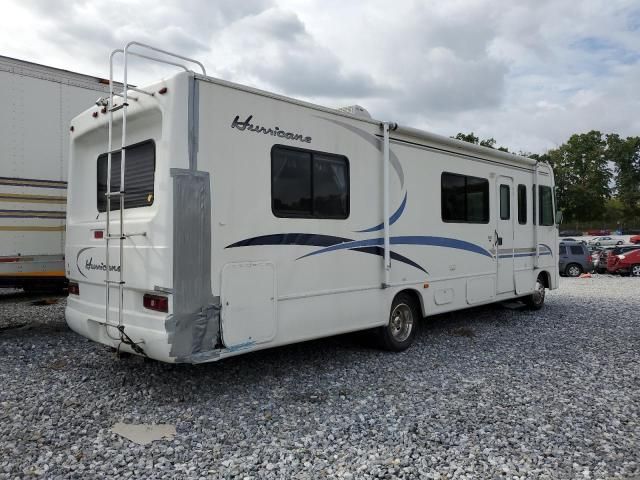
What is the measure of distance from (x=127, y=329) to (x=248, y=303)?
3.53 ft

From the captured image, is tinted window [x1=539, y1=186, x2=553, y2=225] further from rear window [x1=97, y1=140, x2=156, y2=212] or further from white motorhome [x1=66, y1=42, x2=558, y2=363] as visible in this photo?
rear window [x1=97, y1=140, x2=156, y2=212]

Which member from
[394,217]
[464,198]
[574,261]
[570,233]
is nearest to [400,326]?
[394,217]

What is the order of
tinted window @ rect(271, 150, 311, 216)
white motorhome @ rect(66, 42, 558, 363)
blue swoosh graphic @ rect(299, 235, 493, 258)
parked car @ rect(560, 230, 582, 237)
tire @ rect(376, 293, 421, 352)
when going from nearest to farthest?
1. white motorhome @ rect(66, 42, 558, 363)
2. tinted window @ rect(271, 150, 311, 216)
3. blue swoosh graphic @ rect(299, 235, 493, 258)
4. tire @ rect(376, 293, 421, 352)
5. parked car @ rect(560, 230, 582, 237)

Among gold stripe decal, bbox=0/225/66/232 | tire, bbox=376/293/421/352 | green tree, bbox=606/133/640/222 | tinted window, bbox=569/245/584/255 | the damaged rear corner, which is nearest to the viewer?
the damaged rear corner

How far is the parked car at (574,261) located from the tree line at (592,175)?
Answer: 3957 centimetres

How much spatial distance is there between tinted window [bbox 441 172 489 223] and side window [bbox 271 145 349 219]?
6.29 feet

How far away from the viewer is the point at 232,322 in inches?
182

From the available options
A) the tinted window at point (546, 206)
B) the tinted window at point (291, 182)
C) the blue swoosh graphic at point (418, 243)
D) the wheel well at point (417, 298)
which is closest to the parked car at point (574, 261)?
the tinted window at point (546, 206)

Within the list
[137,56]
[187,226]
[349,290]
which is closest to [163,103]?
[137,56]

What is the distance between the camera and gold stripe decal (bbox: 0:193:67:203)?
21.4 feet

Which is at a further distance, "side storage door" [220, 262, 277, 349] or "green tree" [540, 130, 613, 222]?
"green tree" [540, 130, 613, 222]

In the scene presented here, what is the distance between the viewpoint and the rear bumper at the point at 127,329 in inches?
172

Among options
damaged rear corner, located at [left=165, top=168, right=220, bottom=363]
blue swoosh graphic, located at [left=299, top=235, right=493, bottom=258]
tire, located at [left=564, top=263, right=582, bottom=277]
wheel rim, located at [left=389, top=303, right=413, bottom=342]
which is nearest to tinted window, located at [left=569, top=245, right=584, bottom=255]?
tire, located at [left=564, top=263, right=582, bottom=277]

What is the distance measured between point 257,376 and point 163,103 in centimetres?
280
